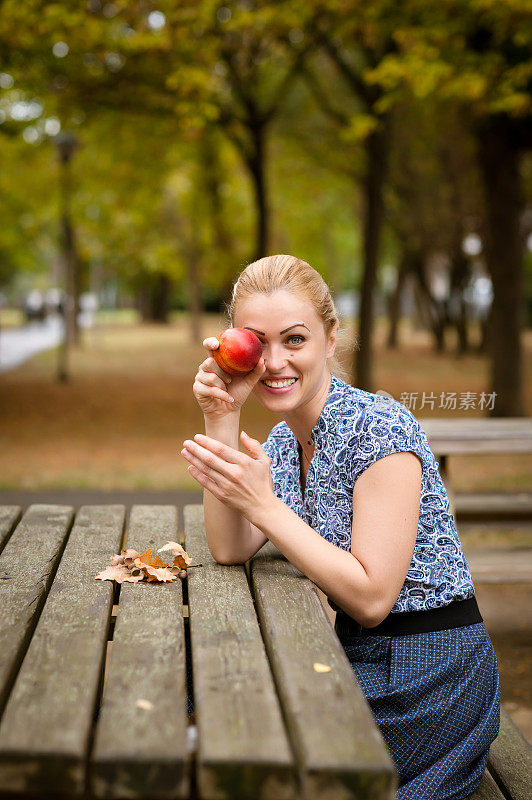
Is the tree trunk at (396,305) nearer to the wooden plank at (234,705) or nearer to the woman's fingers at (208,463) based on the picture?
the woman's fingers at (208,463)

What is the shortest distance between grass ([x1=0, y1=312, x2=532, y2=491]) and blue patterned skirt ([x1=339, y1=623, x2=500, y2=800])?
1.51 metres

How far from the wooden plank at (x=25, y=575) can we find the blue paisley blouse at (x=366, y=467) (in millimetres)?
760

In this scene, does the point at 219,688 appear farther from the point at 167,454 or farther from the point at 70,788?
the point at 167,454

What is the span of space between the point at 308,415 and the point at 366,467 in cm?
33

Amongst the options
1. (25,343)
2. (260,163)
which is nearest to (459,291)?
(260,163)

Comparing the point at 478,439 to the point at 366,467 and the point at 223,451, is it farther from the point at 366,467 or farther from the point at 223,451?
the point at 223,451

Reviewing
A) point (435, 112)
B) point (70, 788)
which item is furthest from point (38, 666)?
point (435, 112)

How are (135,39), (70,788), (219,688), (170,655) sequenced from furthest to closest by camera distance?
(135,39) < (170,655) < (219,688) < (70,788)

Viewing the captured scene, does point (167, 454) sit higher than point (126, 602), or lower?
lower

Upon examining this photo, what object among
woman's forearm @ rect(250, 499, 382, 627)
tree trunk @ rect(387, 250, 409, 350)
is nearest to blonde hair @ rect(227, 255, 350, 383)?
woman's forearm @ rect(250, 499, 382, 627)

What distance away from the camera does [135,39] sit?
10102 mm

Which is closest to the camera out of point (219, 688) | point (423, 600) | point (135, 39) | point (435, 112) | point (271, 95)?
point (219, 688)

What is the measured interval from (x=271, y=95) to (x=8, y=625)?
53.5ft

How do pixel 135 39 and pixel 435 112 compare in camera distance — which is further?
pixel 435 112
